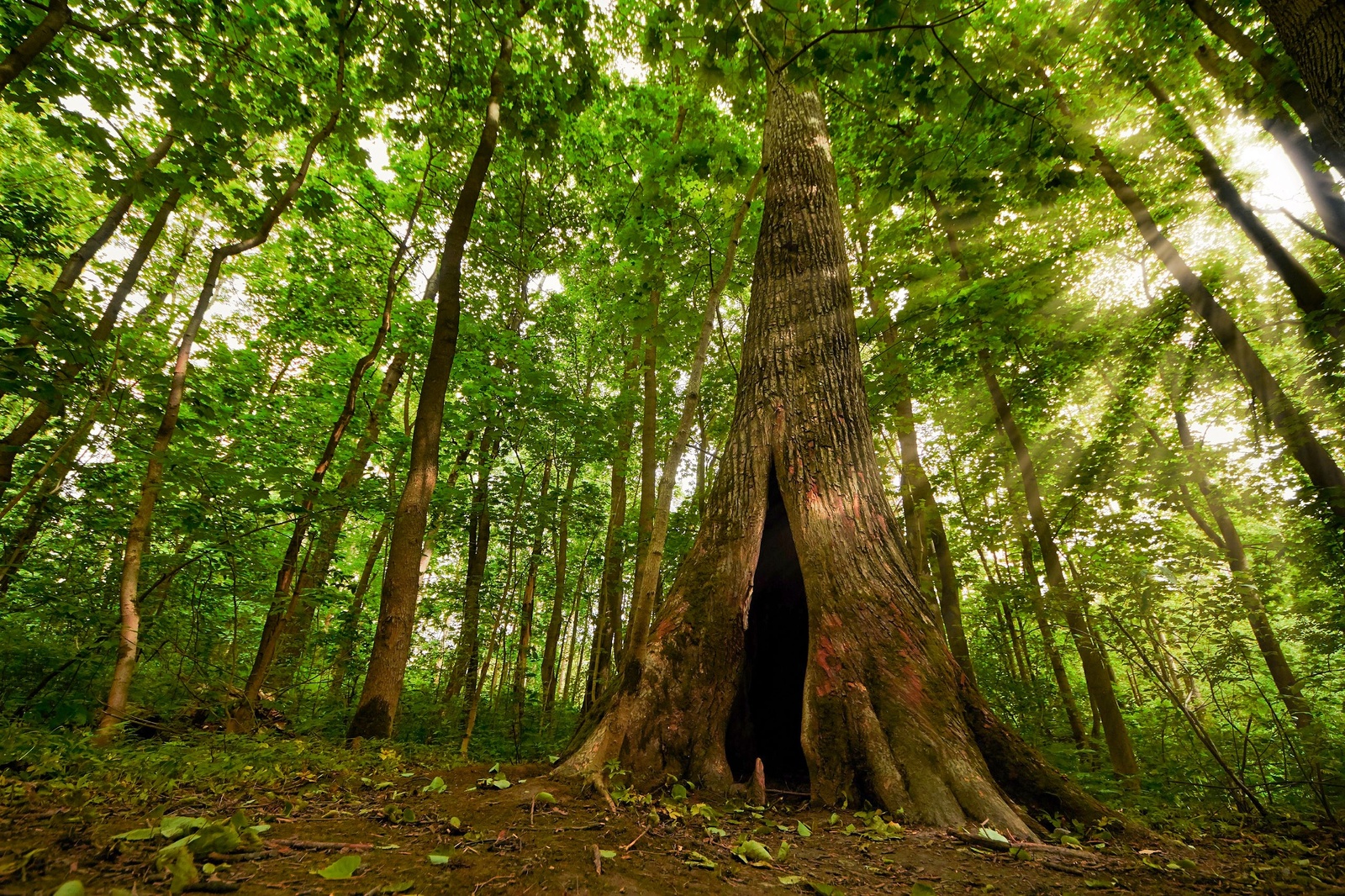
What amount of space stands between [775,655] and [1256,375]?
307 inches

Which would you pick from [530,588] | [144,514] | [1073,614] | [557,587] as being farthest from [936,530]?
[144,514]

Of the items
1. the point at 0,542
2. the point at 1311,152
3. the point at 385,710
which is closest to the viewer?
the point at 385,710

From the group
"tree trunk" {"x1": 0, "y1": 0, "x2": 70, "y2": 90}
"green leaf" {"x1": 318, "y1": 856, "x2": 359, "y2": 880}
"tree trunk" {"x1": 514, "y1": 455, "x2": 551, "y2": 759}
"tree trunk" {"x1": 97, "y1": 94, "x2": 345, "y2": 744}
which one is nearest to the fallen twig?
"green leaf" {"x1": 318, "y1": 856, "x2": 359, "y2": 880}

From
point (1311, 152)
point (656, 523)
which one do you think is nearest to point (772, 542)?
point (656, 523)

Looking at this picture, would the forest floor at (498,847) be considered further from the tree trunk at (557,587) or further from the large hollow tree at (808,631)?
the tree trunk at (557,587)

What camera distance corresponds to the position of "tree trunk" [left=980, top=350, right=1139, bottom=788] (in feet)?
20.6

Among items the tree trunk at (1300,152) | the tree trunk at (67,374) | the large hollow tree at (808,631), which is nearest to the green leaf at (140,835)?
the large hollow tree at (808,631)

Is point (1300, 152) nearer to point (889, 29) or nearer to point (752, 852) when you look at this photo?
point (889, 29)

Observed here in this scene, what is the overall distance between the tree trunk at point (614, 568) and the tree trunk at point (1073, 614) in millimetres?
6307

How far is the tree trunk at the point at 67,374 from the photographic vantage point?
3.34 metres

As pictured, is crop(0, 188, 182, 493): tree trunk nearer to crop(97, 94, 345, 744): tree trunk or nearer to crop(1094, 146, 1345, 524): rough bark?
crop(97, 94, 345, 744): tree trunk

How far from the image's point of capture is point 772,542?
3824 mm

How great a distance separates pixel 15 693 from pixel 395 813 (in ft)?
19.4

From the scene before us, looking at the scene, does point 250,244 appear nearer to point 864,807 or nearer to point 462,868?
point 462,868
